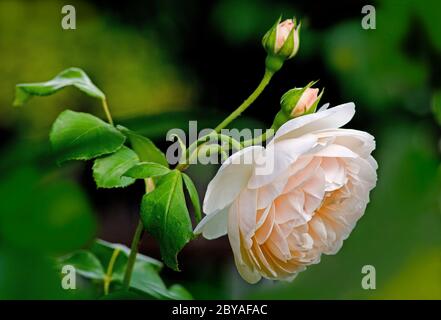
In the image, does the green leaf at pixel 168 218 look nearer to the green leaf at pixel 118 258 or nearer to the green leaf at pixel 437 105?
the green leaf at pixel 118 258

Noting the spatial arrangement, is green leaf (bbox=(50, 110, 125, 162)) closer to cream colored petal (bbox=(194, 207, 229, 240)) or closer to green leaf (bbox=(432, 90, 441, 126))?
cream colored petal (bbox=(194, 207, 229, 240))

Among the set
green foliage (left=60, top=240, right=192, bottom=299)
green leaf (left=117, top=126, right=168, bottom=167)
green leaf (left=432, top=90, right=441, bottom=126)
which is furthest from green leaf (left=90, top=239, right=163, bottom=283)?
green leaf (left=432, top=90, right=441, bottom=126)

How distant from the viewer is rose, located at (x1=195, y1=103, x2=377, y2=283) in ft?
1.26

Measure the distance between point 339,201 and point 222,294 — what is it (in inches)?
16.6

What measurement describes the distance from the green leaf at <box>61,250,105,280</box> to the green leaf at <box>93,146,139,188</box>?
103mm

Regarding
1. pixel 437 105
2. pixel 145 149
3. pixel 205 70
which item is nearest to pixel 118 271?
pixel 145 149

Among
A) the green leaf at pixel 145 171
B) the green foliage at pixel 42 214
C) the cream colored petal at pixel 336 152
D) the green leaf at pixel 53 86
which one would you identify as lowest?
the green foliage at pixel 42 214

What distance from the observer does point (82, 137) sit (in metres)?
0.45

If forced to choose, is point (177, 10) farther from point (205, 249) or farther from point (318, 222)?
point (318, 222)

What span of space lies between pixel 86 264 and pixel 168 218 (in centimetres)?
15

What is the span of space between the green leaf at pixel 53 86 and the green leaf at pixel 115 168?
0.07 metres

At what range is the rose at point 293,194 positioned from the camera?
384mm

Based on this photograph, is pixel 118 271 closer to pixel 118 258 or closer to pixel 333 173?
pixel 118 258

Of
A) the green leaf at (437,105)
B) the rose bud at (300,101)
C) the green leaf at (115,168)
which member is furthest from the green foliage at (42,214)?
the green leaf at (437,105)
